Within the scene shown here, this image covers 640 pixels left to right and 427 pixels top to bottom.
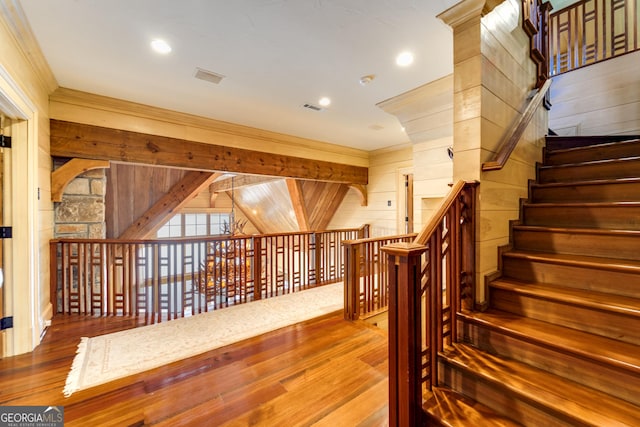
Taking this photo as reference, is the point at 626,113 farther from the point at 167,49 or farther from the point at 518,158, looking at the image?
the point at 167,49

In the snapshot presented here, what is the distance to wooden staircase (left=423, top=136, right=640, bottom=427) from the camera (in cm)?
117

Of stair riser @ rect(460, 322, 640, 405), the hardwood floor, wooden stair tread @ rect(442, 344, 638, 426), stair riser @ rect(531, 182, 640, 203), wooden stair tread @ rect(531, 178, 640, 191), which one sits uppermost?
wooden stair tread @ rect(531, 178, 640, 191)

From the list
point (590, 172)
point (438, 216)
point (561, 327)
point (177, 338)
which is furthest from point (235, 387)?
point (590, 172)

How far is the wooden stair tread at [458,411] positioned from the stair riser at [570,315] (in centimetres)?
65

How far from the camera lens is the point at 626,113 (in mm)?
3045

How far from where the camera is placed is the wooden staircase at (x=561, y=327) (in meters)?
1.17

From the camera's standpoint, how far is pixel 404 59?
2.40 metres

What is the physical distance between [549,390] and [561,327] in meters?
0.44

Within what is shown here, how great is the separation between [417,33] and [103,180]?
398cm

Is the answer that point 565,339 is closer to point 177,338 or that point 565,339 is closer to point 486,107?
point 486,107

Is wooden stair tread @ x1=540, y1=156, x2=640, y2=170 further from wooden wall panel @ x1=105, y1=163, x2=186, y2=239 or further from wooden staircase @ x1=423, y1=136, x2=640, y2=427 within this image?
wooden wall panel @ x1=105, y1=163, x2=186, y2=239

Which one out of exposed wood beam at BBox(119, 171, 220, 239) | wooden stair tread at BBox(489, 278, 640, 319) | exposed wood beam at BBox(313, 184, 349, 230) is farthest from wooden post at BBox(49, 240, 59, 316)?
exposed wood beam at BBox(313, 184, 349, 230)

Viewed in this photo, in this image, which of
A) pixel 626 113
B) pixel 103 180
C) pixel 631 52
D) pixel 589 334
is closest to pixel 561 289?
pixel 589 334

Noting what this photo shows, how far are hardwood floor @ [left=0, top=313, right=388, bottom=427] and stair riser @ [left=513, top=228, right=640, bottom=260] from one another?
149cm
